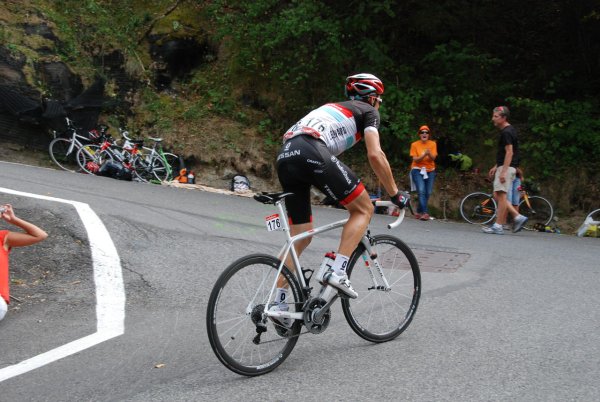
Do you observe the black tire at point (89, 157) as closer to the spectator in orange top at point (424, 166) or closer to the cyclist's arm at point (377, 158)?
the spectator in orange top at point (424, 166)

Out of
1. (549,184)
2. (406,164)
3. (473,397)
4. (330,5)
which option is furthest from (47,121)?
(473,397)

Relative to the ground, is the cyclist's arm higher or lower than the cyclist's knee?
higher

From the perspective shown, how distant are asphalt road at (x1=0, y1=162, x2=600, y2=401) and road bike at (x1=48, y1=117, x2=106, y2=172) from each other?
634 centimetres

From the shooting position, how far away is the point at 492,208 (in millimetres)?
14367

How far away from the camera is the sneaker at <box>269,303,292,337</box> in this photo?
4.52 meters

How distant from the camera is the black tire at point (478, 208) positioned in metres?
14.4

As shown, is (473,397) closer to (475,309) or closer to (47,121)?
(475,309)

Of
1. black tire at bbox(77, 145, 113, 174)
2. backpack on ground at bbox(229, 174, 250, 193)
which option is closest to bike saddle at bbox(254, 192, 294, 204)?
backpack on ground at bbox(229, 174, 250, 193)

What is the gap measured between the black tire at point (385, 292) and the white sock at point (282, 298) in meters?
0.66

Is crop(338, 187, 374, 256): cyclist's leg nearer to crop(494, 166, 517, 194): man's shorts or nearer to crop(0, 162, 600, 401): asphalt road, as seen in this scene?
crop(0, 162, 600, 401): asphalt road

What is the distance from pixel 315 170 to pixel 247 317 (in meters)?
1.16

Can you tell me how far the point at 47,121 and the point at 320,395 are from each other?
1425 cm

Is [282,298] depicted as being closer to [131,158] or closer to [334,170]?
[334,170]

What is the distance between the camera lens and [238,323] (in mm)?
4340
